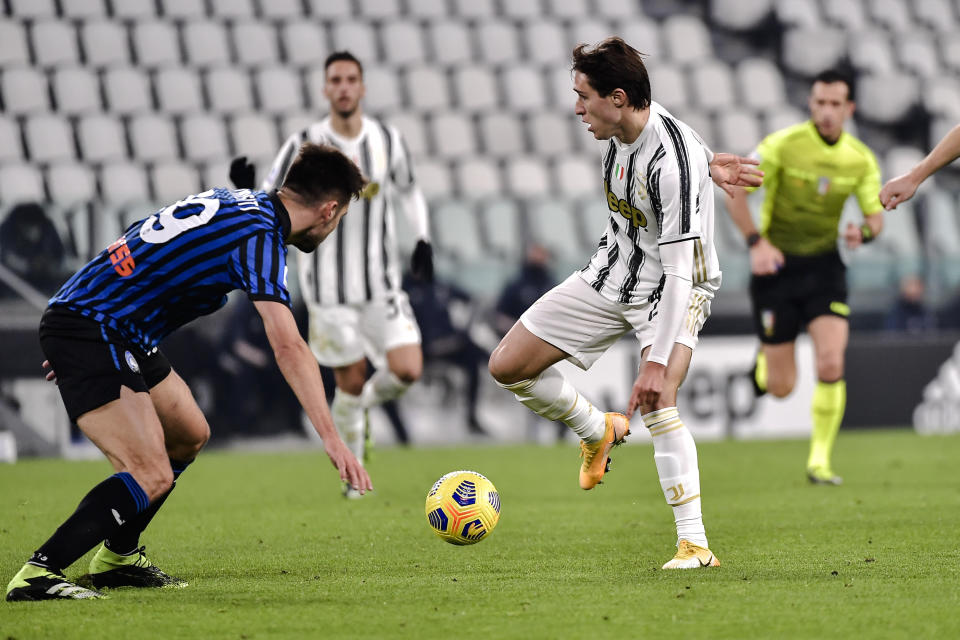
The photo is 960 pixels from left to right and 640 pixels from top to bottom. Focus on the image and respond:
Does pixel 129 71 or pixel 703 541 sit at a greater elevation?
pixel 129 71

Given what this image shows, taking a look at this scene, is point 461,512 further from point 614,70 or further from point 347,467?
point 614,70

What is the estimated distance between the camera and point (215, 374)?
1262cm

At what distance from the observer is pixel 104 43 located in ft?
53.3

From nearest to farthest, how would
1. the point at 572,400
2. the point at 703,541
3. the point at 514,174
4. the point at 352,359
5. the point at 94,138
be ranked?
1. the point at 703,541
2. the point at 572,400
3. the point at 352,359
4. the point at 94,138
5. the point at 514,174

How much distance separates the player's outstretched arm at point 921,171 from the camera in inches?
214

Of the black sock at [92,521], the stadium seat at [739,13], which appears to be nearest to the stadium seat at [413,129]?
the stadium seat at [739,13]

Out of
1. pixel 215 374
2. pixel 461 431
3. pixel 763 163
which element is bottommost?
pixel 461 431

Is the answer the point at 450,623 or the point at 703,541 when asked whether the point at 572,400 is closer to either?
the point at 703,541

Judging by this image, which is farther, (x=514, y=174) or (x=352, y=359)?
(x=514, y=174)

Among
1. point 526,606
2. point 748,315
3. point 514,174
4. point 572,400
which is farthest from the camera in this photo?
point 514,174

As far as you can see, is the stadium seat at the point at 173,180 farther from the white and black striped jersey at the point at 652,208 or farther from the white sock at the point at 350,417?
the white and black striped jersey at the point at 652,208

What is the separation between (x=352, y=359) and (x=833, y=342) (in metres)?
3.26

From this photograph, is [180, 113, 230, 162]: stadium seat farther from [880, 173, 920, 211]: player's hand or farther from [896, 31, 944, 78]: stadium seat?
[880, 173, 920, 211]: player's hand

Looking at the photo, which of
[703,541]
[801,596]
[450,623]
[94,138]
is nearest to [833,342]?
[703,541]
